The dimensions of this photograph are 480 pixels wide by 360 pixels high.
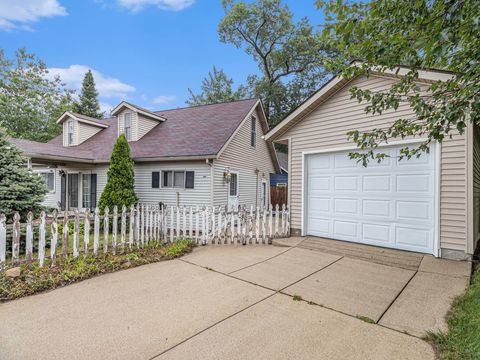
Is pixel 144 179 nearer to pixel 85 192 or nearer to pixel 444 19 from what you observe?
pixel 85 192

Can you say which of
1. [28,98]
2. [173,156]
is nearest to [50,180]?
[173,156]

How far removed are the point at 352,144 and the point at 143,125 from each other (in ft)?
33.4

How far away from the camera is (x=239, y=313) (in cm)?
319

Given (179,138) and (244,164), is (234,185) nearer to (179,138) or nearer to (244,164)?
(244,164)

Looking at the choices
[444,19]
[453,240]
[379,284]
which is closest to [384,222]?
[453,240]

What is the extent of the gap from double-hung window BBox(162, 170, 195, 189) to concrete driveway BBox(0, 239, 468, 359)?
537cm

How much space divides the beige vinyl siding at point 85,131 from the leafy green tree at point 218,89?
49.4 ft

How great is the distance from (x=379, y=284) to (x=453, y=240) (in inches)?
90.8

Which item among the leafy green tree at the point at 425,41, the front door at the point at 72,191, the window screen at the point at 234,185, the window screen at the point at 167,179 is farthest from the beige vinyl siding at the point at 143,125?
the leafy green tree at the point at 425,41

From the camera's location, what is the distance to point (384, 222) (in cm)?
600

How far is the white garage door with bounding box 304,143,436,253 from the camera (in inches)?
216

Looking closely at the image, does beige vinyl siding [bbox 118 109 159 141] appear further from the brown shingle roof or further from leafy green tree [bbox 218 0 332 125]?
leafy green tree [bbox 218 0 332 125]

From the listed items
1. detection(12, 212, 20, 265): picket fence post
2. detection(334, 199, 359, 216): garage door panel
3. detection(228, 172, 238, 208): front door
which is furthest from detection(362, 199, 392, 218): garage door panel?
detection(12, 212, 20, 265): picket fence post

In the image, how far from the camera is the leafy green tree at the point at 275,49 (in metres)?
23.4
